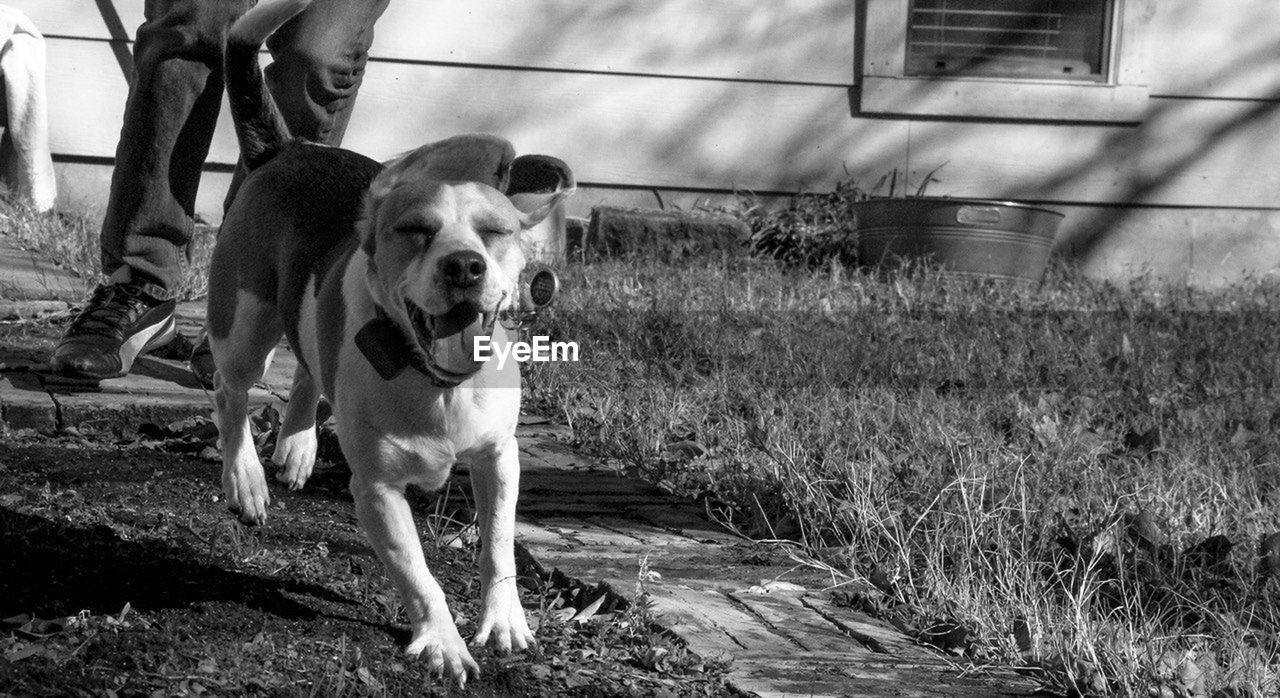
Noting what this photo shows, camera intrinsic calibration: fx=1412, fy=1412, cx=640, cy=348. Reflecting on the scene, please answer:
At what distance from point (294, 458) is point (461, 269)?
1.24 m

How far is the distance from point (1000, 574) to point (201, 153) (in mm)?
2705

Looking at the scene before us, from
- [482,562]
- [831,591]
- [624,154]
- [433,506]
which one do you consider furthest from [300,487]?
[624,154]

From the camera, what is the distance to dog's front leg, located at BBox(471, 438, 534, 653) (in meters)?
2.43

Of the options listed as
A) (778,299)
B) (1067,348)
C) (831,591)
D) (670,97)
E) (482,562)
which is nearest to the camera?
(482,562)

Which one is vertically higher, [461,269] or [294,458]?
[461,269]

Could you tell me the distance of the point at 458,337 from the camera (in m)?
2.42

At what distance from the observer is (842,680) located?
224 cm

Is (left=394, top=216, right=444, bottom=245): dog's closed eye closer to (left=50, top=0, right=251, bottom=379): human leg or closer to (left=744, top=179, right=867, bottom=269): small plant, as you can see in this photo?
(left=50, top=0, right=251, bottom=379): human leg

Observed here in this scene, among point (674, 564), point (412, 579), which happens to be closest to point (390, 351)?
point (412, 579)

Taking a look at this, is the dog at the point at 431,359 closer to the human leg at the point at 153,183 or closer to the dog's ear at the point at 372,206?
the dog's ear at the point at 372,206

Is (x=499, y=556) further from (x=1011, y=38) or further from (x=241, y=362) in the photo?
(x=1011, y=38)

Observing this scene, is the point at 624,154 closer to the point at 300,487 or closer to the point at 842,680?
the point at 300,487

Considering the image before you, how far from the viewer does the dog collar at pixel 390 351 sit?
8.05 feet

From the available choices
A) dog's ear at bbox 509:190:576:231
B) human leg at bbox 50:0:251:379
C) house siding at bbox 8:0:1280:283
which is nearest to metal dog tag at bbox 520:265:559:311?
dog's ear at bbox 509:190:576:231
